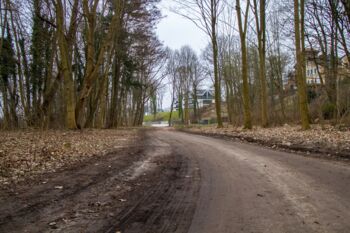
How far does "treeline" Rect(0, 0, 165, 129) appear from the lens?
19.5 metres

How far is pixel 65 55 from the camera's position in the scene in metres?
18.1

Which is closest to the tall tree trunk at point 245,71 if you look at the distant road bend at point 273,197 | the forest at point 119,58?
the forest at point 119,58

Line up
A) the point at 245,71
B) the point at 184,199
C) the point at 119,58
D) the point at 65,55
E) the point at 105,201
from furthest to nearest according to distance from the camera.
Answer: the point at 119,58 → the point at 245,71 → the point at 65,55 → the point at 184,199 → the point at 105,201

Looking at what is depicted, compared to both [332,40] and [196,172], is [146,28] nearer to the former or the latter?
[332,40]

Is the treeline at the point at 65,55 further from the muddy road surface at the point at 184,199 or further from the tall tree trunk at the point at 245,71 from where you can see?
the muddy road surface at the point at 184,199

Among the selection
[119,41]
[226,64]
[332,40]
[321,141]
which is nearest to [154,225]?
[321,141]

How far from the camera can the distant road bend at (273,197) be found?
399 cm

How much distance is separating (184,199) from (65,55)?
596 inches

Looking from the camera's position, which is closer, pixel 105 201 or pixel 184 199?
pixel 105 201

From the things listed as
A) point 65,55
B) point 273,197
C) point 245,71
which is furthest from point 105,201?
point 245,71

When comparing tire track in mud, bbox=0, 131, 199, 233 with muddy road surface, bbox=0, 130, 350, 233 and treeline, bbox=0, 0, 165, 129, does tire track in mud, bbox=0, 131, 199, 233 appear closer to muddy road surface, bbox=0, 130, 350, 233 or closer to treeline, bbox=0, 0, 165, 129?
muddy road surface, bbox=0, 130, 350, 233

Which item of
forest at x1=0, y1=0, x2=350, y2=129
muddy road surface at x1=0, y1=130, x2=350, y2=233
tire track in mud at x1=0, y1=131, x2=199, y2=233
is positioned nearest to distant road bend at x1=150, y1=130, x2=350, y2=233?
muddy road surface at x1=0, y1=130, x2=350, y2=233

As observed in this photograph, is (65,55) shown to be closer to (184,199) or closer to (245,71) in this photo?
(245,71)

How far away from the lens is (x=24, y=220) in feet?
13.7
